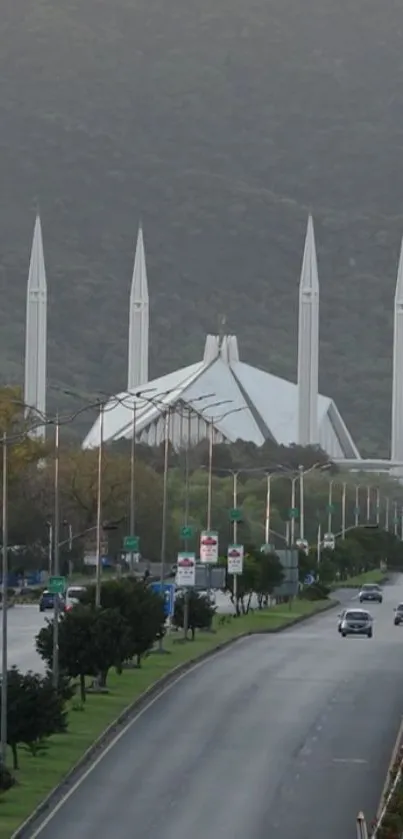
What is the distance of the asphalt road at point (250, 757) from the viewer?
25.4m

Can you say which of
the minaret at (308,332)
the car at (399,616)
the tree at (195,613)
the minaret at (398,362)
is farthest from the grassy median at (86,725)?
the minaret at (398,362)

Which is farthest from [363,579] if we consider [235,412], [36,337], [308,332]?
[235,412]

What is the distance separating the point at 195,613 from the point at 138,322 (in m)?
106

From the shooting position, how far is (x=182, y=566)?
54.7m

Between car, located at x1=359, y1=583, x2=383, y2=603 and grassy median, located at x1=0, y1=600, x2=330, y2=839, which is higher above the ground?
car, located at x1=359, y1=583, x2=383, y2=603

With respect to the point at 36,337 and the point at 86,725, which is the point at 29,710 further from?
the point at 36,337

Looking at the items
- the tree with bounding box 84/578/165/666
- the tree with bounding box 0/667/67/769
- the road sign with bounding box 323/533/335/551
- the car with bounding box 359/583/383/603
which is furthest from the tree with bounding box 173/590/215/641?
the road sign with bounding box 323/533/335/551

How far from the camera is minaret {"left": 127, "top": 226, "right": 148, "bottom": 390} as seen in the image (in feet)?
525

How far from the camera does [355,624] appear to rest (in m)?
60.3

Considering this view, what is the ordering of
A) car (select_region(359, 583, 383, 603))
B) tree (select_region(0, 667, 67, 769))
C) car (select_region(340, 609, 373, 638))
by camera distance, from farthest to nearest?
1. car (select_region(359, 583, 383, 603))
2. car (select_region(340, 609, 373, 638))
3. tree (select_region(0, 667, 67, 769))

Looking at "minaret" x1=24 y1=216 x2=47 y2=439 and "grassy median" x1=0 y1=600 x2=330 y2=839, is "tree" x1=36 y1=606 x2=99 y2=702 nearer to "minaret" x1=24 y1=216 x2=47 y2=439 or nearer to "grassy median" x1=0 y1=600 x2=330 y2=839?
"grassy median" x1=0 y1=600 x2=330 y2=839

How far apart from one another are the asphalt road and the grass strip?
54.4 meters

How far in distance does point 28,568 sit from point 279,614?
22124 mm

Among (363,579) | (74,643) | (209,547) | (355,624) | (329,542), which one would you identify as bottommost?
(355,624)
